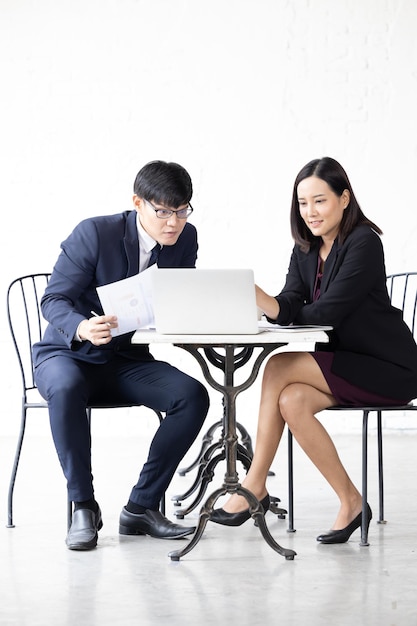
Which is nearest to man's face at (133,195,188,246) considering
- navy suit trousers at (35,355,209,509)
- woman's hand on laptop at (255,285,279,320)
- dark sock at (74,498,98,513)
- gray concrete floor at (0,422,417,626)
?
woman's hand on laptop at (255,285,279,320)

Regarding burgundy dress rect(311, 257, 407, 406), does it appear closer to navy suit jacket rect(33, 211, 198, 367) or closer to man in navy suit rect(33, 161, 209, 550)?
man in navy suit rect(33, 161, 209, 550)

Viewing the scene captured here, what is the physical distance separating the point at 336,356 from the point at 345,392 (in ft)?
0.35

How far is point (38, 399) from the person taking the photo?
4969 millimetres

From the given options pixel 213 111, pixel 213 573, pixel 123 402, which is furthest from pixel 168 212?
pixel 213 111

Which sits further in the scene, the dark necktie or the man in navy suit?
the dark necktie

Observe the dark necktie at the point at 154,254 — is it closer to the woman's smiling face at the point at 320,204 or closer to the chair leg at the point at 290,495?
the woman's smiling face at the point at 320,204

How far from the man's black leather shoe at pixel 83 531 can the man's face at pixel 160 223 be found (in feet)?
2.67

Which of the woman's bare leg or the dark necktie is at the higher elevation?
the dark necktie

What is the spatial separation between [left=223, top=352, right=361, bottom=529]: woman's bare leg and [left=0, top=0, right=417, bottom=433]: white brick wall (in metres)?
2.09

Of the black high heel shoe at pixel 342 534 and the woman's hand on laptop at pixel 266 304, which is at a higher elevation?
the woman's hand on laptop at pixel 266 304

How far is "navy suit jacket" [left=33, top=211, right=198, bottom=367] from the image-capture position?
2.87m

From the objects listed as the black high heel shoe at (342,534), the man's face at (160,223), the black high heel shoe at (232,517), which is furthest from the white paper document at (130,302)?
the black high heel shoe at (342,534)

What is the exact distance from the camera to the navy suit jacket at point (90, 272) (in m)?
2.87

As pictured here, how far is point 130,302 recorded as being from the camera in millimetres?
2689
